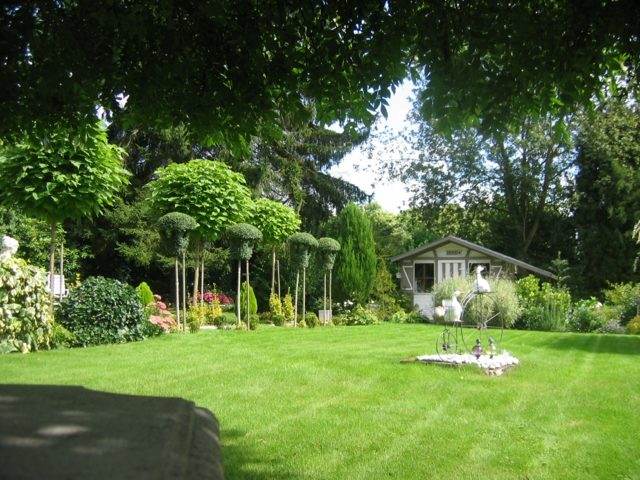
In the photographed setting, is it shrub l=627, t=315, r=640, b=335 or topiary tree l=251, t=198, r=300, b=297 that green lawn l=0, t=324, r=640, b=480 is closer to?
topiary tree l=251, t=198, r=300, b=297

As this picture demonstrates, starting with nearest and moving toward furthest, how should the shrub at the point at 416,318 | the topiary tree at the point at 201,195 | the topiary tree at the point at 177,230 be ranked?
the topiary tree at the point at 177,230, the topiary tree at the point at 201,195, the shrub at the point at 416,318

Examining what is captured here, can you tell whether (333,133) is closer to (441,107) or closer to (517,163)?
(517,163)

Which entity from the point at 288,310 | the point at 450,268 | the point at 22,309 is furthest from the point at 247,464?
the point at 450,268

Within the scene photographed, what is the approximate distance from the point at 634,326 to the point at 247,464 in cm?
1560

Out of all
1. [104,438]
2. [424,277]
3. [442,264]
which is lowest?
[104,438]

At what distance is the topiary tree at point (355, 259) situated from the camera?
19.7m

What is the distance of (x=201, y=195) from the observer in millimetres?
12969

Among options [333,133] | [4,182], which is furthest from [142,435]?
[333,133]

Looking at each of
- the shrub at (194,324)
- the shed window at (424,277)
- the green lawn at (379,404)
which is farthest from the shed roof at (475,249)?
the shrub at (194,324)

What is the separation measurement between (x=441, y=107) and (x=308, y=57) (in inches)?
34.5

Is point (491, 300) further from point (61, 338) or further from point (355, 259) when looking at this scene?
point (61, 338)

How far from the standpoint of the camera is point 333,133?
2611cm

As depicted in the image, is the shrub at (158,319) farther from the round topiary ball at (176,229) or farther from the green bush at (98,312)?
the round topiary ball at (176,229)

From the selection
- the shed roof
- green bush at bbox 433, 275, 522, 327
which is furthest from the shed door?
green bush at bbox 433, 275, 522, 327
